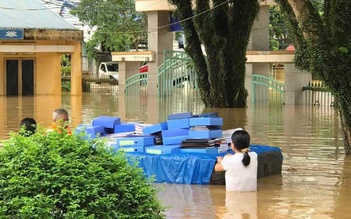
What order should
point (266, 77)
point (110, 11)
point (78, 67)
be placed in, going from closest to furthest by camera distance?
point (266, 77), point (78, 67), point (110, 11)

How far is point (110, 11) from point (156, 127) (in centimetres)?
3992

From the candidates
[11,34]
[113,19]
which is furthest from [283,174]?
[113,19]

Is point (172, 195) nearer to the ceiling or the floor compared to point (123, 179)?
nearer to the floor

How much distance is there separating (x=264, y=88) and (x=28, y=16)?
12.7 metres

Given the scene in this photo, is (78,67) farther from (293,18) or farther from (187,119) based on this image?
(187,119)

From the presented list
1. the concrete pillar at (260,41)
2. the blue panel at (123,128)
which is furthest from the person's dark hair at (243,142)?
the concrete pillar at (260,41)

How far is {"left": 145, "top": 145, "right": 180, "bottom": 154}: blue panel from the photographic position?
1185 centimetres

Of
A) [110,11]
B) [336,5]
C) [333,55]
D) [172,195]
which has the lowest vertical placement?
[172,195]

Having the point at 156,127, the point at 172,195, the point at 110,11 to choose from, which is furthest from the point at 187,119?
the point at 110,11

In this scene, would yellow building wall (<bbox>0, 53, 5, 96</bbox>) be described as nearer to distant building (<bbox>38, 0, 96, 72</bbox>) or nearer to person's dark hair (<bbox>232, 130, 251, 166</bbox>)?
distant building (<bbox>38, 0, 96, 72</bbox>)

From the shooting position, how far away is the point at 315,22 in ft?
46.4

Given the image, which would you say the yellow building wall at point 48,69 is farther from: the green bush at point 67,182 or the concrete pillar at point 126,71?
the green bush at point 67,182

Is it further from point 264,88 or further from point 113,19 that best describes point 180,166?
point 113,19

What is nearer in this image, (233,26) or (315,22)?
(315,22)
